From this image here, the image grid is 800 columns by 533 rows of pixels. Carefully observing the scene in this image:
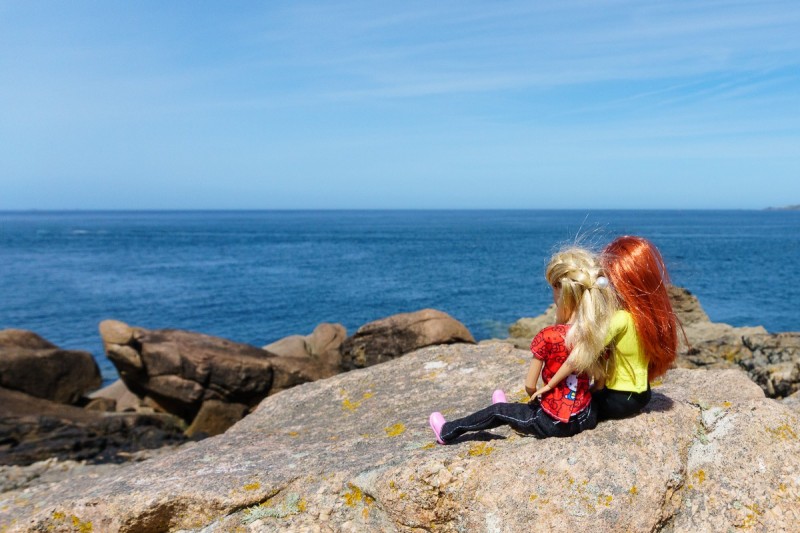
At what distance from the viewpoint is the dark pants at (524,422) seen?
5.79m

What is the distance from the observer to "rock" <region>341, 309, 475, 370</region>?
19.3 m

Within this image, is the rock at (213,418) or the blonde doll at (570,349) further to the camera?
the rock at (213,418)

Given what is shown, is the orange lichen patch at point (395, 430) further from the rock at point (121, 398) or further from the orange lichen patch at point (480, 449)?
the rock at point (121, 398)

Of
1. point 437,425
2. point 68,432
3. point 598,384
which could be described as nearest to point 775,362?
point 598,384

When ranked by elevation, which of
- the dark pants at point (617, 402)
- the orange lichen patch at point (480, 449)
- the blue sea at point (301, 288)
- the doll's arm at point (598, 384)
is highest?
the doll's arm at point (598, 384)

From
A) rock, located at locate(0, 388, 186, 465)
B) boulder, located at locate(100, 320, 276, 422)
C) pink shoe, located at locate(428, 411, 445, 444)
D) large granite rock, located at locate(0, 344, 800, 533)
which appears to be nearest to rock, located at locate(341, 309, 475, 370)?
boulder, located at locate(100, 320, 276, 422)

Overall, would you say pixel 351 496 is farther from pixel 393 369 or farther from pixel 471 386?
pixel 393 369

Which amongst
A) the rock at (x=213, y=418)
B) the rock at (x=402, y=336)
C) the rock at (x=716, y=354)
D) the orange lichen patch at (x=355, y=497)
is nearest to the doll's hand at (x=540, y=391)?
the orange lichen patch at (x=355, y=497)

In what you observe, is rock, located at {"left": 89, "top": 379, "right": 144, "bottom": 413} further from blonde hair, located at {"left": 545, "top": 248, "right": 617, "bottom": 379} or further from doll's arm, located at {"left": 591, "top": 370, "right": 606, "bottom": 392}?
blonde hair, located at {"left": 545, "top": 248, "right": 617, "bottom": 379}

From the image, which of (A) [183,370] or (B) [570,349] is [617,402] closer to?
(B) [570,349]

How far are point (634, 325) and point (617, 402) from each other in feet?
2.28

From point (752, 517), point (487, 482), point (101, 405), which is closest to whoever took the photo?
point (752, 517)

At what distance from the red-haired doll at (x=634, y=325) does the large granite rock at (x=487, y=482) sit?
242mm

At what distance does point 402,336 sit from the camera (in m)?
19.7
